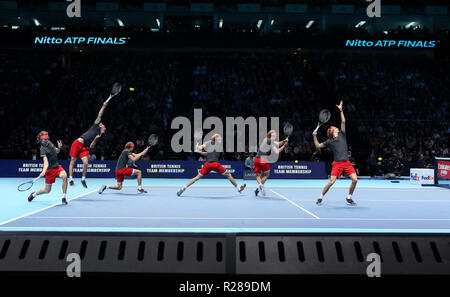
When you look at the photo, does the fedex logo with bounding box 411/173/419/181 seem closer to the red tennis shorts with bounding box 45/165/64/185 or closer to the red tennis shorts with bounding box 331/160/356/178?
the red tennis shorts with bounding box 331/160/356/178

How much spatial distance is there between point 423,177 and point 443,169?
2.40 m

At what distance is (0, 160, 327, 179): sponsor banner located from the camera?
21.0 meters

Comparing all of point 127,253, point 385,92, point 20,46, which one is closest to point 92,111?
point 20,46

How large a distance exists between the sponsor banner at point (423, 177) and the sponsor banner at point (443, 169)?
5.38ft

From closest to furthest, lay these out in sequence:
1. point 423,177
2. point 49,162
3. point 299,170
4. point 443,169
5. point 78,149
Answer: point 49,162, point 78,149, point 443,169, point 423,177, point 299,170

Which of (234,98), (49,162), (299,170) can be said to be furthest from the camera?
(234,98)

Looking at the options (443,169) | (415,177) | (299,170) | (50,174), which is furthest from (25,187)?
(415,177)

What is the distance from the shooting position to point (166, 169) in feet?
70.4

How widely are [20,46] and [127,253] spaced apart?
36.4m

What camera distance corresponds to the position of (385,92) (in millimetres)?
29781

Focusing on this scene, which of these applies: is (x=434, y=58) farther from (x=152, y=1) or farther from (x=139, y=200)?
(x=139, y=200)

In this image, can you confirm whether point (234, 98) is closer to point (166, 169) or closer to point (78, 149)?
point (166, 169)

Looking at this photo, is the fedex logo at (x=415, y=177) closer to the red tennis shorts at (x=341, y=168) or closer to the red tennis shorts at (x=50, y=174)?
the red tennis shorts at (x=341, y=168)

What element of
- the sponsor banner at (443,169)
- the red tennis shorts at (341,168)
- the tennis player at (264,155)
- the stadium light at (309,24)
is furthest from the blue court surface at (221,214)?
the stadium light at (309,24)
